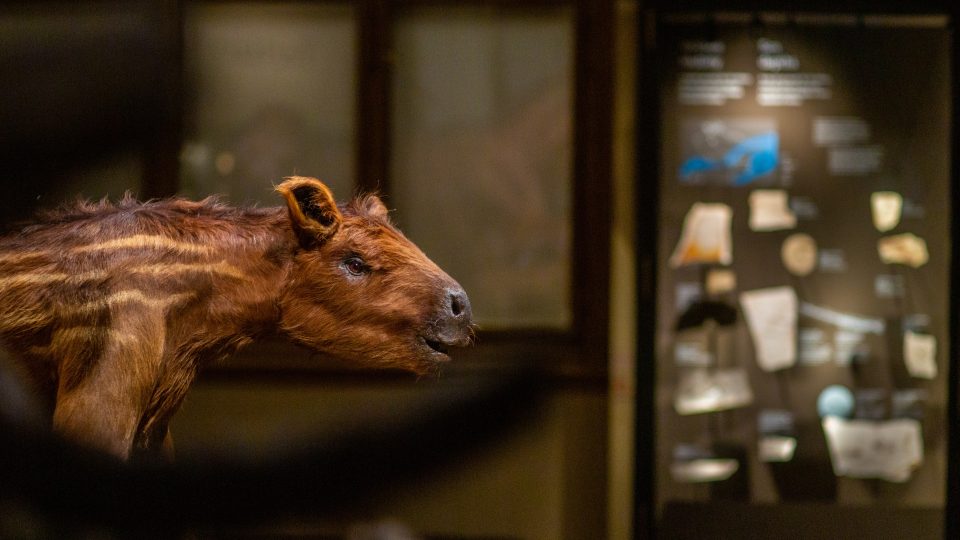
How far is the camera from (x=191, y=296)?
31.7 inches

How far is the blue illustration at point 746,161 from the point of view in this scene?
89.5 inches

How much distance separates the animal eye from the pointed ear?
0.03 m

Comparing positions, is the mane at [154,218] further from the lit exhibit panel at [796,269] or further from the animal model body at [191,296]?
the lit exhibit panel at [796,269]

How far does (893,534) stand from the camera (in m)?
2.09

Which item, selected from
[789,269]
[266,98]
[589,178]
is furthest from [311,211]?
[789,269]

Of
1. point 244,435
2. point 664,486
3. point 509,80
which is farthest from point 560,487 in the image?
point 244,435

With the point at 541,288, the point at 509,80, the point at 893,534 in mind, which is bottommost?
the point at 893,534

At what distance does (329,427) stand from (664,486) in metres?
1.85

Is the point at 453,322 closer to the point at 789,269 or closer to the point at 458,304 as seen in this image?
the point at 458,304

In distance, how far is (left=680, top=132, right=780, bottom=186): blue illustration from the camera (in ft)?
7.46

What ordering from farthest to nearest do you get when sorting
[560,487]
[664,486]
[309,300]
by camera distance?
[664,486]
[560,487]
[309,300]

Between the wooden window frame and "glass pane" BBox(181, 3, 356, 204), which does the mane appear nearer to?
"glass pane" BBox(181, 3, 356, 204)

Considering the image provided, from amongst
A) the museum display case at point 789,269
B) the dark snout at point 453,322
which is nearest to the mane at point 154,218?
the dark snout at point 453,322

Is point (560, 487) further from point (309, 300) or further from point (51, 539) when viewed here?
point (51, 539)
